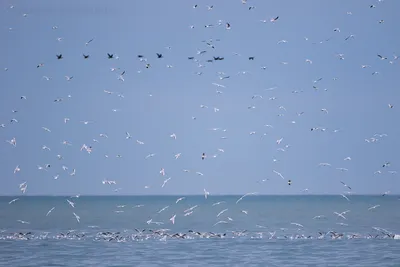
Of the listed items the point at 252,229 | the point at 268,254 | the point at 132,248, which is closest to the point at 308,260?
the point at 268,254

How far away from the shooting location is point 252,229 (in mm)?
34625

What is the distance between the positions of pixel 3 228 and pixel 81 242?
28.6 feet

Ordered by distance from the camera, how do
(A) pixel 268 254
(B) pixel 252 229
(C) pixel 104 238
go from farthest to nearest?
(B) pixel 252 229, (C) pixel 104 238, (A) pixel 268 254

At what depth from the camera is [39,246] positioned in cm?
2728

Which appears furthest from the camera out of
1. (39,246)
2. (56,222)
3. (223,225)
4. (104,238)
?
(56,222)

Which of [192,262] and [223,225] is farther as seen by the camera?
[223,225]

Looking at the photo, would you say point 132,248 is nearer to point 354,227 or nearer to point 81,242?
point 81,242

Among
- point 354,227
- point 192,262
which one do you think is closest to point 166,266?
point 192,262

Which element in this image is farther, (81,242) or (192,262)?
(81,242)

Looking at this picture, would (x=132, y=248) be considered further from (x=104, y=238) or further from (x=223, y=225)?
(x=223, y=225)

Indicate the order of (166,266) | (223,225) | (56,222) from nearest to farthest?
1. (166,266)
2. (223,225)
3. (56,222)

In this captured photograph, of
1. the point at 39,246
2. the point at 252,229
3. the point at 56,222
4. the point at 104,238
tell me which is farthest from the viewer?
the point at 56,222

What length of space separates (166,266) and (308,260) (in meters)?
4.16

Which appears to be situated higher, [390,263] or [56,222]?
[56,222]
